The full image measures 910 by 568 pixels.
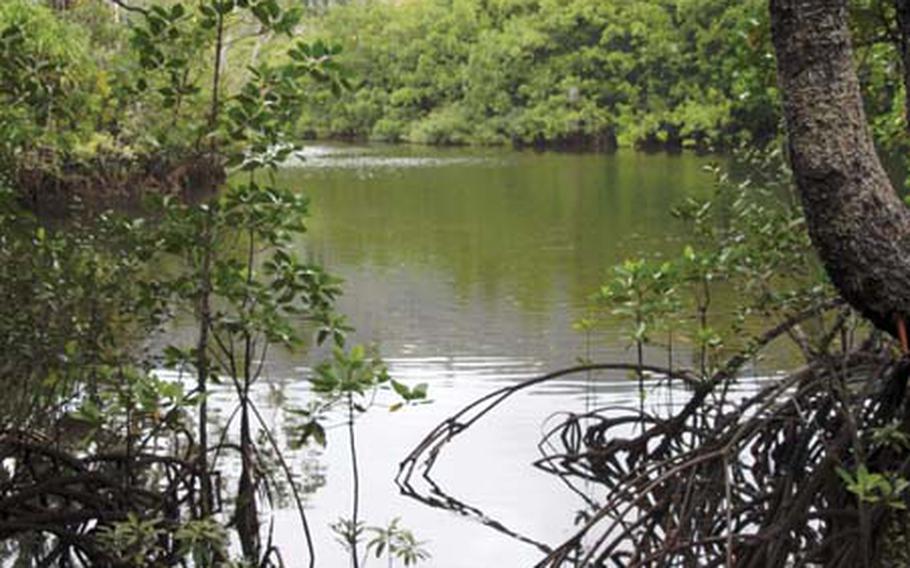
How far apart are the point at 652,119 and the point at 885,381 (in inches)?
1245

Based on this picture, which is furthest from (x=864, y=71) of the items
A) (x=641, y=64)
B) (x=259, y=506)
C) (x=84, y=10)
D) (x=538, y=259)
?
(x=641, y=64)

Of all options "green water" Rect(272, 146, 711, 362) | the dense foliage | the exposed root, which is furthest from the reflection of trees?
the dense foliage

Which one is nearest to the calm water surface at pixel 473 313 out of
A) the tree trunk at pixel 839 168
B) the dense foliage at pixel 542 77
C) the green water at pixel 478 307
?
the green water at pixel 478 307

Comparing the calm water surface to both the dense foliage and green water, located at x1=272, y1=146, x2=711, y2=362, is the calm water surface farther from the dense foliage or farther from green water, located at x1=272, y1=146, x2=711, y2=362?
the dense foliage

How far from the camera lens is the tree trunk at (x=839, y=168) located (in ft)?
9.34

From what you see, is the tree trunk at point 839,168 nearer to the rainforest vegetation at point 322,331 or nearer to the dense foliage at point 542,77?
the rainforest vegetation at point 322,331

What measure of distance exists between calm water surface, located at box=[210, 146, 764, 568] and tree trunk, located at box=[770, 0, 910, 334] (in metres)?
2.12

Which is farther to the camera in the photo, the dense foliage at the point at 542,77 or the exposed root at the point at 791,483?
the dense foliage at the point at 542,77

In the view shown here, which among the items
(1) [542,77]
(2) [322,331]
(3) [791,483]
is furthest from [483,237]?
(1) [542,77]

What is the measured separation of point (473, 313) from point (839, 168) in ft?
24.0

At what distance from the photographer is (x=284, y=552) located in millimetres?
4805

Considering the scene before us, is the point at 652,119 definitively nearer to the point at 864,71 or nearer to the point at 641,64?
the point at 641,64

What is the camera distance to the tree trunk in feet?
9.34

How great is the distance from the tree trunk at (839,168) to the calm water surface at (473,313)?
83.5 inches
